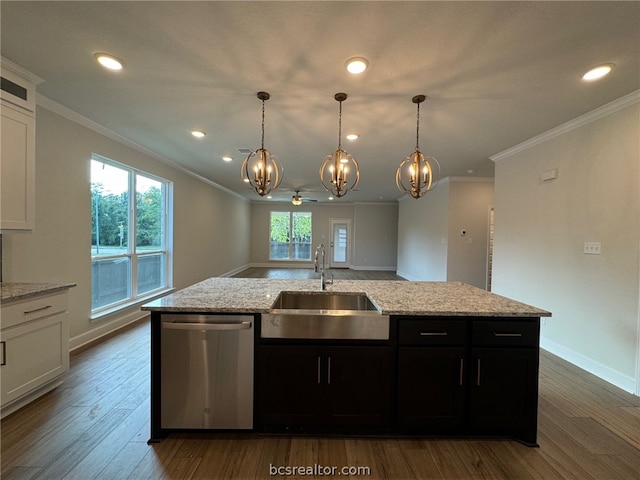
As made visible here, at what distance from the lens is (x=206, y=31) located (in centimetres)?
177

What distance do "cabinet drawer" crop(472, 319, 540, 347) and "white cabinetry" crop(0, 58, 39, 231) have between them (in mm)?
3564

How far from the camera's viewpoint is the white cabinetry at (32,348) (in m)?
1.96

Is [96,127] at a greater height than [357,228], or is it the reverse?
[96,127]

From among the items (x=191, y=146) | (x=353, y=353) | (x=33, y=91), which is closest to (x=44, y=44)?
(x=33, y=91)

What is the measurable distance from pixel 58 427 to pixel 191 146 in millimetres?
3415

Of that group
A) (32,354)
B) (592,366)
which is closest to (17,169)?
(32,354)

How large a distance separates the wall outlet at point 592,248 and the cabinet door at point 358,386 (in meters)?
2.60

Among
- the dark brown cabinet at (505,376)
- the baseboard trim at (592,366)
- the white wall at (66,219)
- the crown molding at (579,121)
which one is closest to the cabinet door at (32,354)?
the white wall at (66,219)

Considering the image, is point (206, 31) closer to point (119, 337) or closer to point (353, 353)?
point (353, 353)

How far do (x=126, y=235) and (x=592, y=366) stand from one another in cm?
587

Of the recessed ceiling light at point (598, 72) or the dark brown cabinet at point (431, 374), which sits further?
the recessed ceiling light at point (598, 72)

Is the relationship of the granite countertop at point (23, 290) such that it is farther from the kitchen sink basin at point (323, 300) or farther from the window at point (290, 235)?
the window at point (290, 235)

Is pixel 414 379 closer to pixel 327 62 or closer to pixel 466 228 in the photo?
pixel 327 62

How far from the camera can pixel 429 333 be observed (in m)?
1.85
